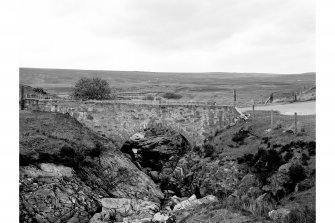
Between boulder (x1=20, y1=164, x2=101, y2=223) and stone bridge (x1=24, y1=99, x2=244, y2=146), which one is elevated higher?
stone bridge (x1=24, y1=99, x2=244, y2=146)

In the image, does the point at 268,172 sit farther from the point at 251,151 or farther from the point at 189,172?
the point at 189,172

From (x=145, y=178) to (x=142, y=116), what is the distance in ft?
19.9

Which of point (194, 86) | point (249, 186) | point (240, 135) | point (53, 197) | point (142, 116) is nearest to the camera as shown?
point (53, 197)

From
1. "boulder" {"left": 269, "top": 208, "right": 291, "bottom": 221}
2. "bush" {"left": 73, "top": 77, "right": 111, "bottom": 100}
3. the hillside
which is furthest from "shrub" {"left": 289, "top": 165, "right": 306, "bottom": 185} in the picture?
"bush" {"left": 73, "top": 77, "right": 111, "bottom": 100}

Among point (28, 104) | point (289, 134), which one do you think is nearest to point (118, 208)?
point (289, 134)

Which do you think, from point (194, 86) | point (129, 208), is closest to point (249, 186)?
point (129, 208)

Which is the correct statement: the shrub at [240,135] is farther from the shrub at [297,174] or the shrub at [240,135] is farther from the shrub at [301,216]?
the shrub at [301,216]

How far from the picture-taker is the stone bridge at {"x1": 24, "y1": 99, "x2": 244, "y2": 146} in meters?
34.4

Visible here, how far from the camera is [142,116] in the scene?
113 ft

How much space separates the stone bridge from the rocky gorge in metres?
0.89

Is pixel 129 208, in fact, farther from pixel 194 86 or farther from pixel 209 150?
pixel 194 86

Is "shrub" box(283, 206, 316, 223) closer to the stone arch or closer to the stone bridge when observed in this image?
the stone bridge

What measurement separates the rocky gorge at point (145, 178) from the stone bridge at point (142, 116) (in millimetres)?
895

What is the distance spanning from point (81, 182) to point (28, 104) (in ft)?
42.7
